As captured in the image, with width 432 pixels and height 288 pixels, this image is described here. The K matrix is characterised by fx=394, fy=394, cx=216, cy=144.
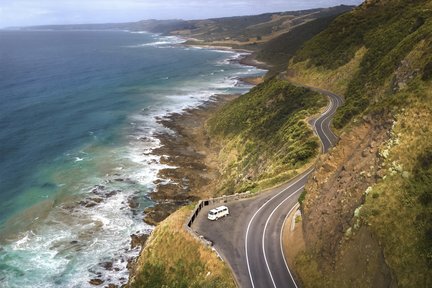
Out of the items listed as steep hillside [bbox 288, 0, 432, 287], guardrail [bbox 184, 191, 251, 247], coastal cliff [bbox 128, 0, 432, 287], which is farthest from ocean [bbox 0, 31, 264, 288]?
steep hillside [bbox 288, 0, 432, 287]

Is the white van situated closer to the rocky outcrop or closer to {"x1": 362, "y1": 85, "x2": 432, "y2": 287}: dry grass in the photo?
the rocky outcrop

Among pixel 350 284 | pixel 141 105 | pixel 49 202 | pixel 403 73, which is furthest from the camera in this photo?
pixel 141 105

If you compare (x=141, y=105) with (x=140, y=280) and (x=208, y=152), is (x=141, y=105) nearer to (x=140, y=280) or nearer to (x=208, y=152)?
(x=208, y=152)

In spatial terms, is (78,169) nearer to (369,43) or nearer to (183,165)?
(183,165)

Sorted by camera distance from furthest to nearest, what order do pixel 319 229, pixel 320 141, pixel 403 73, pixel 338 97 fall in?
pixel 338 97 < pixel 320 141 < pixel 403 73 < pixel 319 229

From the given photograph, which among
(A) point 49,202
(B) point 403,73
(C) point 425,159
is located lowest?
(A) point 49,202

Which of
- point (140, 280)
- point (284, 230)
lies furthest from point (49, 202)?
point (284, 230)

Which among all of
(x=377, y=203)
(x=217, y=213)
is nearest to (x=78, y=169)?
(x=217, y=213)
